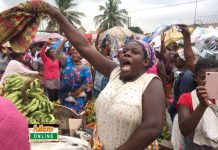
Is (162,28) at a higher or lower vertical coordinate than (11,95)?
higher

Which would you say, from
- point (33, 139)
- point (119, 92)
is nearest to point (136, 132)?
point (119, 92)

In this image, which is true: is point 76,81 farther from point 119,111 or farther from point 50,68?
point 119,111

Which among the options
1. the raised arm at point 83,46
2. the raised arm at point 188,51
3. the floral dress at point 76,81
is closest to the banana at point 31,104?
the raised arm at point 83,46

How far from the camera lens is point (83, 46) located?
9.67ft

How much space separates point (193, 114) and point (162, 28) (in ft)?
10.3

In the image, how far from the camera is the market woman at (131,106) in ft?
7.55

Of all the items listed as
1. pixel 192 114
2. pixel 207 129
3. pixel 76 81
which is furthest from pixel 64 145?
pixel 76 81

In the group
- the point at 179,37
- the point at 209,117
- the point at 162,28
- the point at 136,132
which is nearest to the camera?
the point at 136,132

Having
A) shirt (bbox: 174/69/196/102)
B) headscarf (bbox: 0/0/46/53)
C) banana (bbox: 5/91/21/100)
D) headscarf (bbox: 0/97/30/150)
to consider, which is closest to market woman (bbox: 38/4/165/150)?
headscarf (bbox: 0/0/46/53)

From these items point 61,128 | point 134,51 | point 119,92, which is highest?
point 134,51

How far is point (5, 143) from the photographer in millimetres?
1039

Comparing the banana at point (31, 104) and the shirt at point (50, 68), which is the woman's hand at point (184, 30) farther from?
the shirt at point (50, 68)

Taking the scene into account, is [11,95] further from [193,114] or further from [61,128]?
[193,114]

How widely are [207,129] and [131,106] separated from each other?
0.69 meters
